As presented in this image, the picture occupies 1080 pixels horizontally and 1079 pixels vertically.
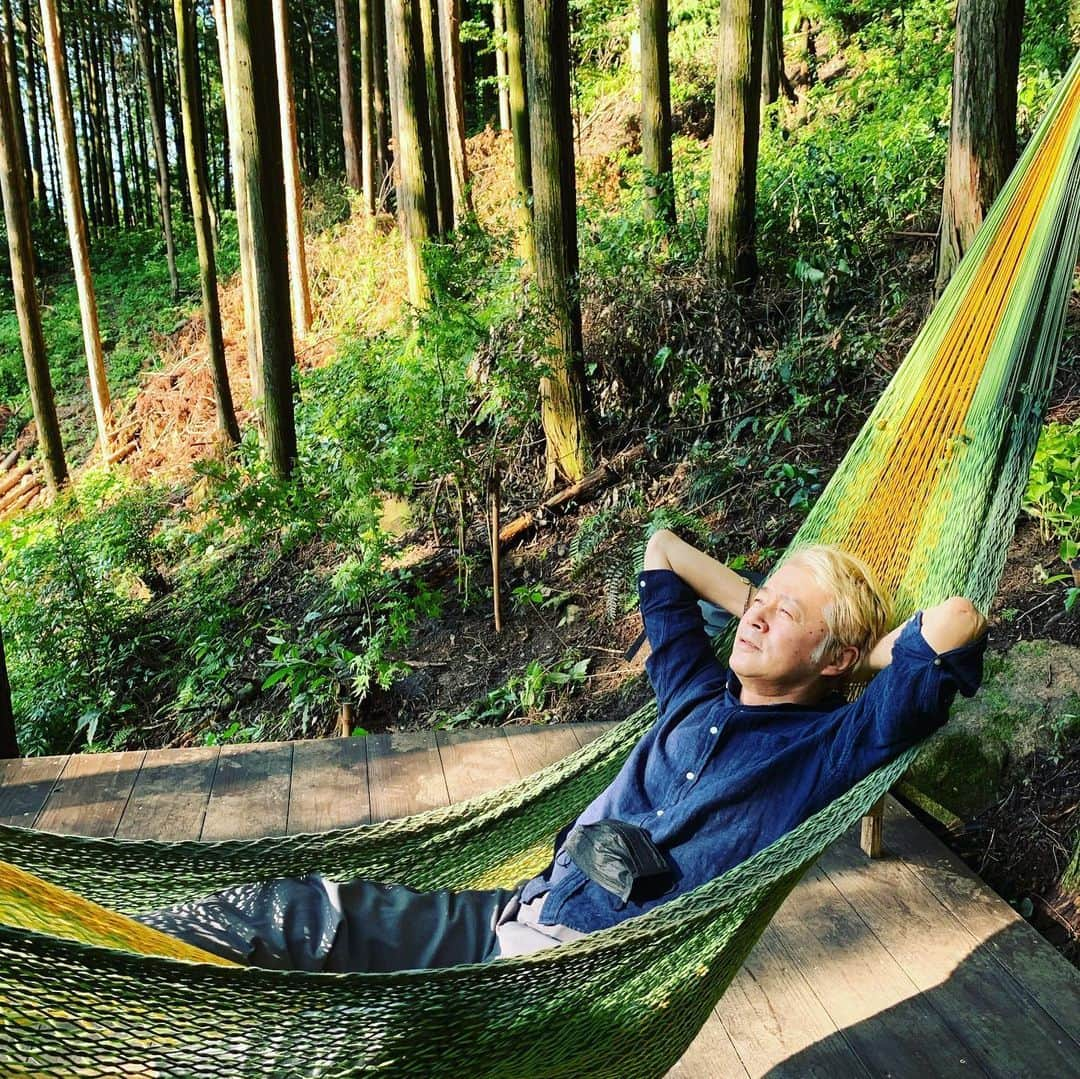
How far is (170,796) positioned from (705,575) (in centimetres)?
136

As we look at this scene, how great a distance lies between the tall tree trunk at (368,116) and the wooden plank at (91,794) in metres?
8.22

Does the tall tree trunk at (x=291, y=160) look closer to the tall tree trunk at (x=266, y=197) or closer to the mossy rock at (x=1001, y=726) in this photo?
the tall tree trunk at (x=266, y=197)

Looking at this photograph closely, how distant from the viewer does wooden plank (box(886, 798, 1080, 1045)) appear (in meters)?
1.65

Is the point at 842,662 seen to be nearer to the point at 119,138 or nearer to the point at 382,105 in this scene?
the point at 382,105

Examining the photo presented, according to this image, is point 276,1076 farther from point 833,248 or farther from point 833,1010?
point 833,248

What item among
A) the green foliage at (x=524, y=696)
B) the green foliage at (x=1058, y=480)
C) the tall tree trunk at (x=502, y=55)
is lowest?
the green foliage at (x=524, y=696)

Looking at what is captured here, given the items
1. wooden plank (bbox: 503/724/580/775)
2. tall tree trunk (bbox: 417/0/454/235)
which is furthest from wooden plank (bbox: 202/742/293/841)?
tall tree trunk (bbox: 417/0/454/235)

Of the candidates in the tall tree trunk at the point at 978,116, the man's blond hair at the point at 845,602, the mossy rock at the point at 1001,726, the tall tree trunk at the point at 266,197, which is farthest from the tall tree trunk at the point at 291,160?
the man's blond hair at the point at 845,602

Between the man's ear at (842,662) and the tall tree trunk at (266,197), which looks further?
the tall tree trunk at (266,197)

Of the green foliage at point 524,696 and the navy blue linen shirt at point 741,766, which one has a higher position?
the navy blue linen shirt at point 741,766

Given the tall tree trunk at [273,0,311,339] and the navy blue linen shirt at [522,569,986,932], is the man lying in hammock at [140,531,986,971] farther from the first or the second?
the tall tree trunk at [273,0,311,339]

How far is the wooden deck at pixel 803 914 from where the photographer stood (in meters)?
1.55

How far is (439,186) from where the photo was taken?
7664mm

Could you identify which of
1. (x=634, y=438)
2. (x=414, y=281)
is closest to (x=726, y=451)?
(x=634, y=438)
